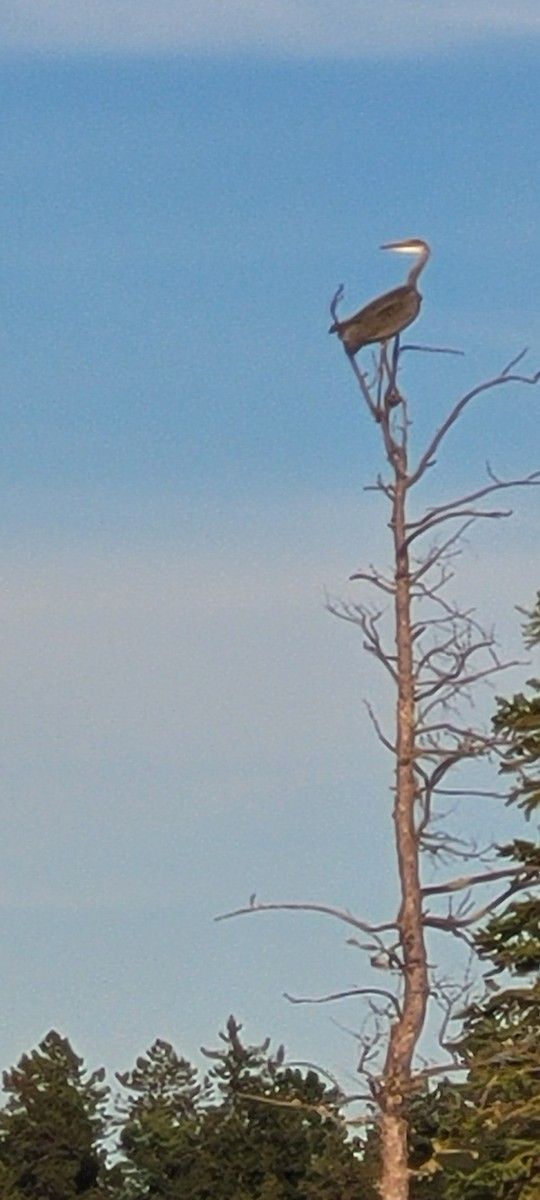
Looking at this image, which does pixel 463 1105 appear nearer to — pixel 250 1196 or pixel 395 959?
pixel 395 959

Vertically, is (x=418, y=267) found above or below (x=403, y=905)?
above

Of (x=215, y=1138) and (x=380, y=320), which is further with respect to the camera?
(x=215, y=1138)

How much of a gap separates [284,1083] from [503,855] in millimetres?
13923

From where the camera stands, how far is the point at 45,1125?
42344 mm

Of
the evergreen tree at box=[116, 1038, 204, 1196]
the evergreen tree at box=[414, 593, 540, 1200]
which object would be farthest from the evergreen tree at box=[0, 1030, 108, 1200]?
the evergreen tree at box=[414, 593, 540, 1200]

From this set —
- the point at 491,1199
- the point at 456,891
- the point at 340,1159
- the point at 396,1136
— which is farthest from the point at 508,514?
the point at 340,1159

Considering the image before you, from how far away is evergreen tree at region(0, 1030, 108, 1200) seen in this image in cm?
4244

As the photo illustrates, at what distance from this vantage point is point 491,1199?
1136 inches

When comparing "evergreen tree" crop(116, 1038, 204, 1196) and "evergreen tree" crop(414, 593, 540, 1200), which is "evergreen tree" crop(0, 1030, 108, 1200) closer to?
"evergreen tree" crop(116, 1038, 204, 1196)

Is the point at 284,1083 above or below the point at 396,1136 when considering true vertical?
above

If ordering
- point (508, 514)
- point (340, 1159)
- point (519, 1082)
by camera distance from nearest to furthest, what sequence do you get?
point (508, 514)
point (519, 1082)
point (340, 1159)

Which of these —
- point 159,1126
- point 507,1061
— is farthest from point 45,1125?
point 507,1061

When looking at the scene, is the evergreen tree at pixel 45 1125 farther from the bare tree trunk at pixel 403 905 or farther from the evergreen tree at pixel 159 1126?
the bare tree trunk at pixel 403 905

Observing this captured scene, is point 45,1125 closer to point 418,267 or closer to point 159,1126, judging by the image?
point 159,1126
